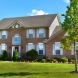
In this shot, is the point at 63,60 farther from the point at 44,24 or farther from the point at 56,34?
the point at 44,24

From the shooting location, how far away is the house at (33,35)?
40906 millimetres

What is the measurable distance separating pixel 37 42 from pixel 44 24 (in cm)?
366

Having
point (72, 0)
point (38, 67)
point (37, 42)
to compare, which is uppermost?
point (72, 0)

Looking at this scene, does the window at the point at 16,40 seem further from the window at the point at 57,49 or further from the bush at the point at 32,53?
the window at the point at 57,49

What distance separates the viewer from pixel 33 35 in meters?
44.0

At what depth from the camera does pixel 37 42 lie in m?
43.3

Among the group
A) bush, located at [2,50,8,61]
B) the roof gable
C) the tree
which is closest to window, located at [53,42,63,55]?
the roof gable

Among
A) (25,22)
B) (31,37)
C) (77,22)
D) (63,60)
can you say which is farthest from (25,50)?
(77,22)

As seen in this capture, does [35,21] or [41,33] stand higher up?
[35,21]

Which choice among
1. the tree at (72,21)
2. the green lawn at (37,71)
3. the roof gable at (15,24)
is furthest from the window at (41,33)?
the tree at (72,21)

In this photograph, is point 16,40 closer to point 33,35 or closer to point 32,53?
point 33,35

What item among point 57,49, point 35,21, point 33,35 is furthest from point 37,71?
point 35,21

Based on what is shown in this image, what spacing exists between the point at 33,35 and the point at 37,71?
20.3 metres

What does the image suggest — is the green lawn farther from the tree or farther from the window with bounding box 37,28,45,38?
the window with bounding box 37,28,45,38
